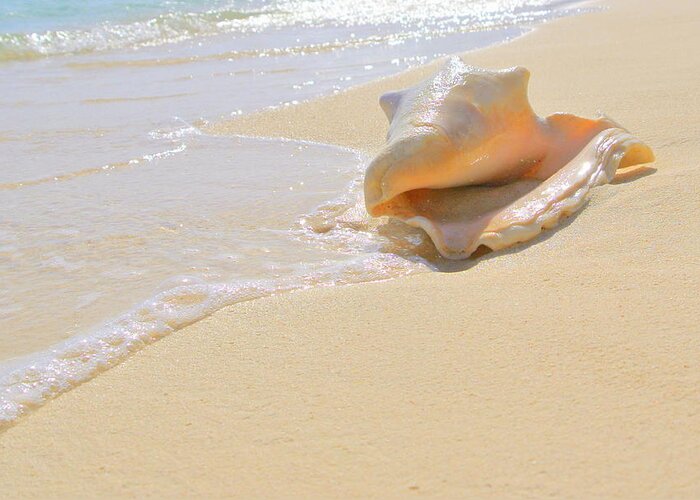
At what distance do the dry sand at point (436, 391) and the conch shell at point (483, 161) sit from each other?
0.53ft

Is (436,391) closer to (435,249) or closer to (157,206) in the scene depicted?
(435,249)

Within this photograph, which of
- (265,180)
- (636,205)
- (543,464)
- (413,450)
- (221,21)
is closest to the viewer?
(543,464)

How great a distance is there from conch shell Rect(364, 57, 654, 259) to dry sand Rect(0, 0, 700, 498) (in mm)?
162

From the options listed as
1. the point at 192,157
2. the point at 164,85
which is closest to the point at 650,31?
Answer: the point at 164,85

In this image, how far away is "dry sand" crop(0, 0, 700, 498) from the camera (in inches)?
62.9

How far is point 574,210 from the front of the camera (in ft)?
9.51

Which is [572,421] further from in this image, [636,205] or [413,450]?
[636,205]

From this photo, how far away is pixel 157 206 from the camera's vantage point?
140 inches

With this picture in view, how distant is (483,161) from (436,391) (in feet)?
4.99

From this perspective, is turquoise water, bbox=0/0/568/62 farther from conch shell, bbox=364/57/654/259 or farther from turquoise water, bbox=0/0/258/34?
conch shell, bbox=364/57/654/259

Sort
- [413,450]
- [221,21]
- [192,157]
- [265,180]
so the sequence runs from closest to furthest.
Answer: [413,450] < [265,180] < [192,157] < [221,21]

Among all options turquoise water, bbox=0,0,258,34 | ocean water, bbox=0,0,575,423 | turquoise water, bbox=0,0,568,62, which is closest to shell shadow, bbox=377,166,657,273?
ocean water, bbox=0,0,575,423

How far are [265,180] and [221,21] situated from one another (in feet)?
29.2

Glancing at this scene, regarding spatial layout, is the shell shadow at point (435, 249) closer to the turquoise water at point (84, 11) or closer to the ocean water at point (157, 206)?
the ocean water at point (157, 206)
